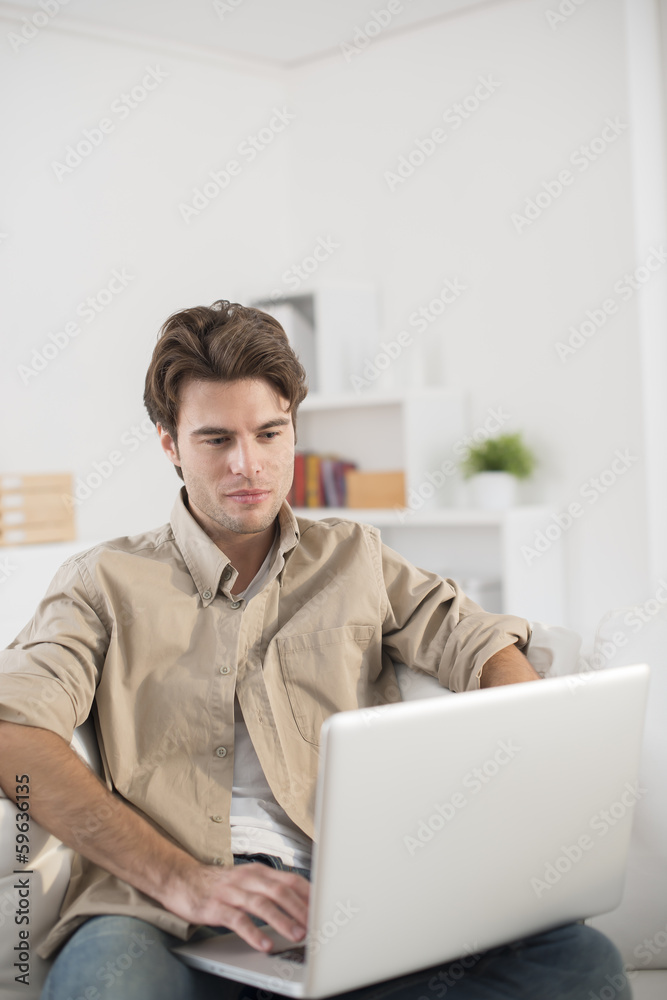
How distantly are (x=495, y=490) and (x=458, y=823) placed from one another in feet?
8.55

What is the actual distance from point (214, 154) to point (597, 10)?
1.54 metres

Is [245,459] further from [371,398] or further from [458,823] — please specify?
[371,398]

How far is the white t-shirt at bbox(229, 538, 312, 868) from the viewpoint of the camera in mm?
1344

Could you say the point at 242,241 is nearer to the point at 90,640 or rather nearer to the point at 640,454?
the point at 640,454

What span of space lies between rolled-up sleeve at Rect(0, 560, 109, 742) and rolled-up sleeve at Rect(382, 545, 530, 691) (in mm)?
459

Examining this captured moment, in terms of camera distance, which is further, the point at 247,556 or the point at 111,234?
the point at 111,234

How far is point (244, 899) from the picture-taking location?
1.12m

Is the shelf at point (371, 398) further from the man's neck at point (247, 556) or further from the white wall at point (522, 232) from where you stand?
the man's neck at point (247, 556)

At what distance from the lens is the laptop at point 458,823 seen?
2.93ft

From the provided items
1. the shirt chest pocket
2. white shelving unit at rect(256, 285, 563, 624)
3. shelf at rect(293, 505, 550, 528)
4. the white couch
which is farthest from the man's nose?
white shelving unit at rect(256, 285, 563, 624)

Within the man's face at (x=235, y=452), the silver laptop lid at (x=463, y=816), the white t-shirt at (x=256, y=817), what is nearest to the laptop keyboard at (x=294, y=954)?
the silver laptop lid at (x=463, y=816)

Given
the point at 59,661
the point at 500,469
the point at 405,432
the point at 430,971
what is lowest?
the point at 430,971

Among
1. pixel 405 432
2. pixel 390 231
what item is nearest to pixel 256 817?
pixel 405 432

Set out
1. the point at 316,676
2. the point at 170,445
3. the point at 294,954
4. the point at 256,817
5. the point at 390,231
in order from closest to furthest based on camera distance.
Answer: the point at 294,954, the point at 256,817, the point at 316,676, the point at 170,445, the point at 390,231
